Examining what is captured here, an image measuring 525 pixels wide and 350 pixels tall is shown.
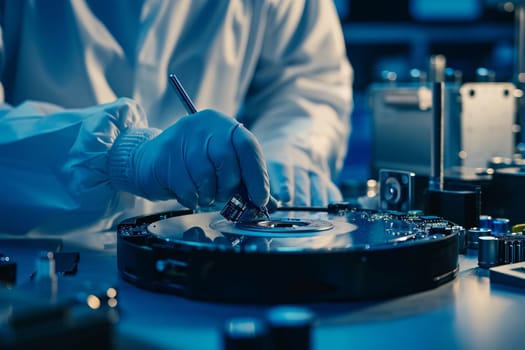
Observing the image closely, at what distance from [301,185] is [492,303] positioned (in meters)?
0.72

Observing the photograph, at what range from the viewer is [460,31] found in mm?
4168

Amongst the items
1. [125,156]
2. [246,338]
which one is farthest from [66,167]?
[246,338]

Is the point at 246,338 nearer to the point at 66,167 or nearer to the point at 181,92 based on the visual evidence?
the point at 181,92

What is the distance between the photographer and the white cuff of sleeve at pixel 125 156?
1112 mm

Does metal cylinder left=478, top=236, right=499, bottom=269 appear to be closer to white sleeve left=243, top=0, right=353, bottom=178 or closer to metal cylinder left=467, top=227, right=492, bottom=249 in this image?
A: metal cylinder left=467, top=227, right=492, bottom=249

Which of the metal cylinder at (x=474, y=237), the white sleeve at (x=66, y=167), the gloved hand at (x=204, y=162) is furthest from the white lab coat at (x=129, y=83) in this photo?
the metal cylinder at (x=474, y=237)

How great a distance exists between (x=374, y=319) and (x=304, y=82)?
1.18 metres

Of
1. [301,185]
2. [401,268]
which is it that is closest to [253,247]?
[401,268]

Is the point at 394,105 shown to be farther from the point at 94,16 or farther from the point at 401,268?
the point at 401,268

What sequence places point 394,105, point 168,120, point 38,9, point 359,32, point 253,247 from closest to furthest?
point 253,247 < point 38,9 < point 168,120 < point 394,105 < point 359,32

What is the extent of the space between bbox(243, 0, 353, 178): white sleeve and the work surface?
912 mm

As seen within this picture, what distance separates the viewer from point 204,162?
3.29ft

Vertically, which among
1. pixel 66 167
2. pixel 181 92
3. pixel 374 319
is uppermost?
pixel 181 92

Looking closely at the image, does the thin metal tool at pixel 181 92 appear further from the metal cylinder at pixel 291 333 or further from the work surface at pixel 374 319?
the metal cylinder at pixel 291 333
